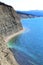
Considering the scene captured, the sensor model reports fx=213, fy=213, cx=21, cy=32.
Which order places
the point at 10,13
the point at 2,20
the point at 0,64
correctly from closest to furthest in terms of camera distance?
the point at 0,64
the point at 2,20
the point at 10,13

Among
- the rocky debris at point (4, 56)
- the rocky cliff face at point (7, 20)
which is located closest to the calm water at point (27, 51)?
the rocky debris at point (4, 56)

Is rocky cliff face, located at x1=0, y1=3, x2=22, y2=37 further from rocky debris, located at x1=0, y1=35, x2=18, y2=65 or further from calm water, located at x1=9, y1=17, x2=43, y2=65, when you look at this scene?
rocky debris, located at x1=0, y1=35, x2=18, y2=65

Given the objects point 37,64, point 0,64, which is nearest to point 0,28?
point 37,64

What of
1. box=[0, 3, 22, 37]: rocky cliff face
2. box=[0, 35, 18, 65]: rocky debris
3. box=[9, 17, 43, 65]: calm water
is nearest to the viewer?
box=[0, 35, 18, 65]: rocky debris

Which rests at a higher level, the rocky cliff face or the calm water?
the rocky cliff face

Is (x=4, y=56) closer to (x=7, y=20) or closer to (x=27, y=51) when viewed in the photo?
(x=27, y=51)

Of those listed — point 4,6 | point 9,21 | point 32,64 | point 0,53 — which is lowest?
point 0,53

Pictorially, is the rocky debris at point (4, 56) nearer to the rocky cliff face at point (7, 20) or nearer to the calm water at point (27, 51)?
the calm water at point (27, 51)

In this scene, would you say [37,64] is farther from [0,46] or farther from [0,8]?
[0,8]

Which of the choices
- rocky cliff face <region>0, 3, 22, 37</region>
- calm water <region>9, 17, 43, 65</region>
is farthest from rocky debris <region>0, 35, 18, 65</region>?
rocky cliff face <region>0, 3, 22, 37</region>

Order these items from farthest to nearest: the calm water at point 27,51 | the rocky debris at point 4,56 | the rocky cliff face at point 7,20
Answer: the rocky cliff face at point 7,20 < the calm water at point 27,51 < the rocky debris at point 4,56

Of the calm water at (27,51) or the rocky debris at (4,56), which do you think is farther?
the calm water at (27,51)
